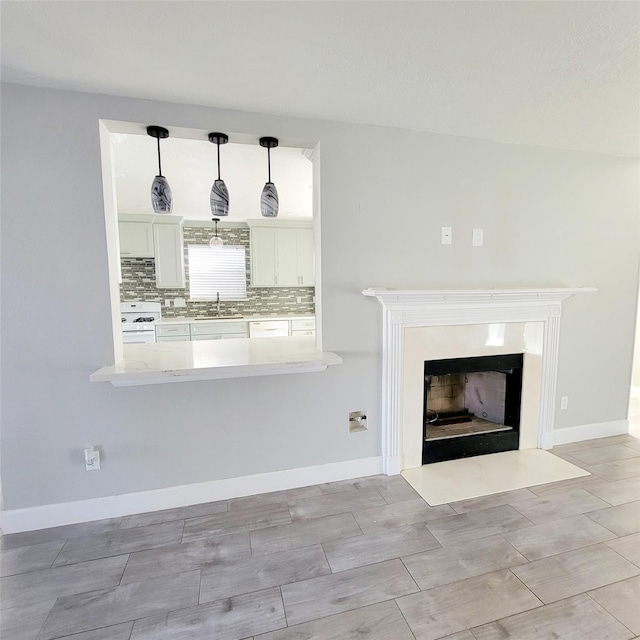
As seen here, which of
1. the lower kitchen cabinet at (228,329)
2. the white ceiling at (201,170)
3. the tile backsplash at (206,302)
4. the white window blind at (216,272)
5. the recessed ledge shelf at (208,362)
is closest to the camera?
the recessed ledge shelf at (208,362)

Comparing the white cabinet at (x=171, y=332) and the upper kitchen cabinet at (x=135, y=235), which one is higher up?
the upper kitchen cabinet at (x=135, y=235)

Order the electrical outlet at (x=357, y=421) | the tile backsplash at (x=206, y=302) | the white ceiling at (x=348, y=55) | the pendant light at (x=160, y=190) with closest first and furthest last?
the white ceiling at (x=348, y=55) < the pendant light at (x=160, y=190) < the electrical outlet at (x=357, y=421) < the tile backsplash at (x=206, y=302)

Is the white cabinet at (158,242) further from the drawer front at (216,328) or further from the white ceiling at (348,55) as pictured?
the white ceiling at (348,55)

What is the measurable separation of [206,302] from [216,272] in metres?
0.51

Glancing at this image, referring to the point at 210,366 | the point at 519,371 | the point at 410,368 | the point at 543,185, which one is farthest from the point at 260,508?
the point at 543,185

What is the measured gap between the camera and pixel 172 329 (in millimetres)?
4973

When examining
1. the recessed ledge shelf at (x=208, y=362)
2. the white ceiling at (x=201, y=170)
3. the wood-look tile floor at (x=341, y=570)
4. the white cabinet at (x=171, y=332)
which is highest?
the white ceiling at (x=201, y=170)

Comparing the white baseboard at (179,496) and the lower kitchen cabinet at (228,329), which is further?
the lower kitchen cabinet at (228,329)

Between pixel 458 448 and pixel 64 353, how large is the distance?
8.80 feet

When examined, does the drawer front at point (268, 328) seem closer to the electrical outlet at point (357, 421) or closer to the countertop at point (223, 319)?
the countertop at point (223, 319)

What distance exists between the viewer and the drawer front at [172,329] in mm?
4949

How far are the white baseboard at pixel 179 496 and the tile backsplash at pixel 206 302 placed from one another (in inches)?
149

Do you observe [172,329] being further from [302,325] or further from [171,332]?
[302,325]

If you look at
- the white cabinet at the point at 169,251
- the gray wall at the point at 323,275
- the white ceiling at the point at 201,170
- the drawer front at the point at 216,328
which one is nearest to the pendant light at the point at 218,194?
the gray wall at the point at 323,275
